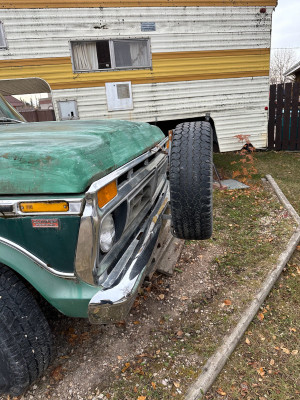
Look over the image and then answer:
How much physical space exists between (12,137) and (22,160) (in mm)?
538

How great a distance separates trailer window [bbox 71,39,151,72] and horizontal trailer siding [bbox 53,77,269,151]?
435mm

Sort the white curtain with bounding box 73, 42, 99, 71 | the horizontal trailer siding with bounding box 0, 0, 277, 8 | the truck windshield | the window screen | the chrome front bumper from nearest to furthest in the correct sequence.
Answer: the chrome front bumper
the truck windshield
the horizontal trailer siding with bounding box 0, 0, 277, 8
the white curtain with bounding box 73, 42, 99, 71
the window screen

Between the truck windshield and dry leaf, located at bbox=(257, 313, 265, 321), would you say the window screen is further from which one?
dry leaf, located at bbox=(257, 313, 265, 321)

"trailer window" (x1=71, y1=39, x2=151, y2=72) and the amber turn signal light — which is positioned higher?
"trailer window" (x1=71, y1=39, x2=151, y2=72)

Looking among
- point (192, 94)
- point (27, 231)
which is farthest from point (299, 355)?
point (192, 94)

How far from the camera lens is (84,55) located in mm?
5566

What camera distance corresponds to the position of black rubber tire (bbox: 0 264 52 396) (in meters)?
1.60

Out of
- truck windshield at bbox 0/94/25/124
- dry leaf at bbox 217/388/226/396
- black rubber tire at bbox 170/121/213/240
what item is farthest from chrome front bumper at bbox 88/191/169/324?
truck windshield at bbox 0/94/25/124

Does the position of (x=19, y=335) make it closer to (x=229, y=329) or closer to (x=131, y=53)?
(x=229, y=329)

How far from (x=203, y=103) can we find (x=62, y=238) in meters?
5.51

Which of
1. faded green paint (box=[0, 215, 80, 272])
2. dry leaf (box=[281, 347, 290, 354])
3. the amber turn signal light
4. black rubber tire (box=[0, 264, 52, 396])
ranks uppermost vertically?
the amber turn signal light

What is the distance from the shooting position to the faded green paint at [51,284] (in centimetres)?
153

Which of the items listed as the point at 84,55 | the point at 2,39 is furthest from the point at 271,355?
the point at 2,39

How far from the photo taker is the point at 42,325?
5.68 ft
